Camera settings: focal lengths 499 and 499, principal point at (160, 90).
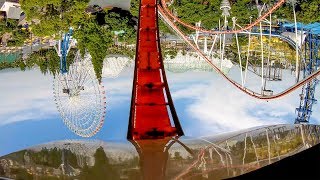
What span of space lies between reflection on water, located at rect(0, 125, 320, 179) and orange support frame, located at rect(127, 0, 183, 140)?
3533 millimetres

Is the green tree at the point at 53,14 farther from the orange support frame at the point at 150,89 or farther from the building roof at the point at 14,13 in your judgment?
the orange support frame at the point at 150,89

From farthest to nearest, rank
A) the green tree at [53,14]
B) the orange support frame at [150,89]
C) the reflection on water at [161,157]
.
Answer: the green tree at [53,14] < the orange support frame at [150,89] < the reflection on water at [161,157]

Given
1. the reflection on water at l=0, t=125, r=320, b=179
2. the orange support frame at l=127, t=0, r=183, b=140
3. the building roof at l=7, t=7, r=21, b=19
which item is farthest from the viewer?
the building roof at l=7, t=7, r=21, b=19

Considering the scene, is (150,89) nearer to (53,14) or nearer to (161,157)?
(161,157)

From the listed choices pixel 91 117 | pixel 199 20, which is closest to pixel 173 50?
pixel 199 20

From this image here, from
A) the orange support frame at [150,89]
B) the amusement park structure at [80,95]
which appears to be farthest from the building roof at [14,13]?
the orange support frame at [150,89]

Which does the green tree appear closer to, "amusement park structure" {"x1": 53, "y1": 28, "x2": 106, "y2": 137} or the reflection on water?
"amusement park structure" {"x1": 53, "y1": 28, "x2": 106, "y2": 137}

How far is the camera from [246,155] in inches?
273

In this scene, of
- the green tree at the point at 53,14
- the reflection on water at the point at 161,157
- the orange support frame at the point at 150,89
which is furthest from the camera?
the green tree at the point at 53,14

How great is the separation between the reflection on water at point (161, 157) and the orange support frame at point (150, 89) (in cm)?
353

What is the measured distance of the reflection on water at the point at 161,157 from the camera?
21.3 ft

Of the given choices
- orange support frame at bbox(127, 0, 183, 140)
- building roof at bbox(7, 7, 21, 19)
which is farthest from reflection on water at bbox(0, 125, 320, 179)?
building roof at bbox(7, 7, 21, 19)

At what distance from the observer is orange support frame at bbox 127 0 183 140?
11914 millimetres

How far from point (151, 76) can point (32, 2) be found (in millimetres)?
13701
